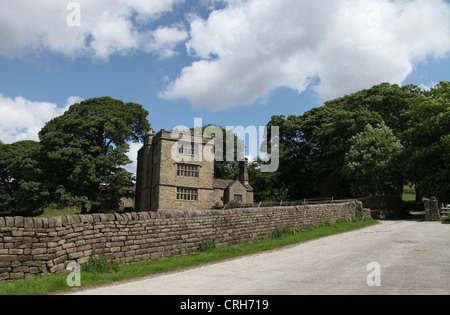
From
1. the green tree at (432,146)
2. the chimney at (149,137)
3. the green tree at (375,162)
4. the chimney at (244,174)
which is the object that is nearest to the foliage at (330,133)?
the green tree at (375,162)

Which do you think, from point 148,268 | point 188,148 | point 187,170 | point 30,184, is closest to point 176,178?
point 187,170

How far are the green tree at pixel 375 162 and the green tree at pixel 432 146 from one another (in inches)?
100.0

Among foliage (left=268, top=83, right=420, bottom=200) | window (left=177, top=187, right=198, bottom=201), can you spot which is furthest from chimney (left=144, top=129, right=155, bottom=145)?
foliage (left=268, top=83, right=420, bottom=200)

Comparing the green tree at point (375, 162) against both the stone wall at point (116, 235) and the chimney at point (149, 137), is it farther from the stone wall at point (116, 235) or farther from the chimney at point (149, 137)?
the chimney at point (149, 137)

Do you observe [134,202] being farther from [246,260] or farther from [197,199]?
[246,260]

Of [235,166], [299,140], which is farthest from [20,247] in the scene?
[235,166]

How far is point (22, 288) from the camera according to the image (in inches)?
311

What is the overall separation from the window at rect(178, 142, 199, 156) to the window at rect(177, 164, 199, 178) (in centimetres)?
166

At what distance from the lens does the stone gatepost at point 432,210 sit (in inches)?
950

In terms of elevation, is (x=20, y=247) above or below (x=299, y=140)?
below

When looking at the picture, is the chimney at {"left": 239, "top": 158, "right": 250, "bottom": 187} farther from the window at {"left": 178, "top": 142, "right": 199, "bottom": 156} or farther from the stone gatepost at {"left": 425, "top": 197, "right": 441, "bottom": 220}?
the stone gatepost at {"left": 425, "top": 197, "right": 441, "bottom": 220}

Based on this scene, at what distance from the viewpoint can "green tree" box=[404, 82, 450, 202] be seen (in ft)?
86.3

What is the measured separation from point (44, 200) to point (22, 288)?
3210 cm
